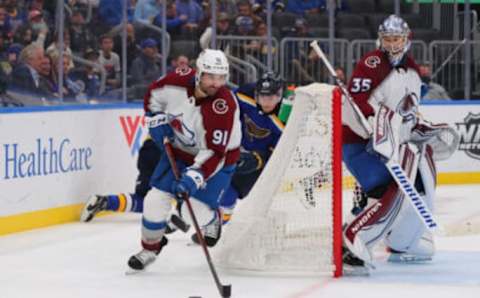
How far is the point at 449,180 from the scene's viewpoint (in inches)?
467

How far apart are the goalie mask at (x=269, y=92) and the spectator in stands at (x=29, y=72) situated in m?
2.35

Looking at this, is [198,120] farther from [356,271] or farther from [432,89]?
[432,89]

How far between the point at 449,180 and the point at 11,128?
4905mm

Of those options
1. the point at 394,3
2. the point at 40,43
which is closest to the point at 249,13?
the point at 394,3

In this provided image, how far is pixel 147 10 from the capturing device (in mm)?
10977

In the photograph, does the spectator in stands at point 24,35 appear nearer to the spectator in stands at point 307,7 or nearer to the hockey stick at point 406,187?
the hockey stick at point 406,187

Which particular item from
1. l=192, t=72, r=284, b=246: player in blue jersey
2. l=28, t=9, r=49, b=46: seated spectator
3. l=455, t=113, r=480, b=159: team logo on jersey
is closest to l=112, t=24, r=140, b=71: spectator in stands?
l=28, t=9, r=49, b=46: seated spectator

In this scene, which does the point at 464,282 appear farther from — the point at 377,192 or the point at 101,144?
the point at 101,144

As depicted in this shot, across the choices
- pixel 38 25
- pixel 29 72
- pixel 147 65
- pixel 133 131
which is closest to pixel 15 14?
pixel 38 25

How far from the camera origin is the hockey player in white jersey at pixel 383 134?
643cm

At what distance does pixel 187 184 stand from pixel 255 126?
1.44 metres

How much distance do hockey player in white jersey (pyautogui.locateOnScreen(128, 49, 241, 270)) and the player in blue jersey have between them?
731mm

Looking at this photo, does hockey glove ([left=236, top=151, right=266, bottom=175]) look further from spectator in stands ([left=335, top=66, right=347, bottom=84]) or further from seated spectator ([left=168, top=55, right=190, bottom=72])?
spectator in stands ([left=335, top=66, right=347, bottom=84])

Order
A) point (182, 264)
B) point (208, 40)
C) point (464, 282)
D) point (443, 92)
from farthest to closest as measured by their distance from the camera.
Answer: point (443, 92) → point (208, 40) → point (182, 264) → point (464, 282)
